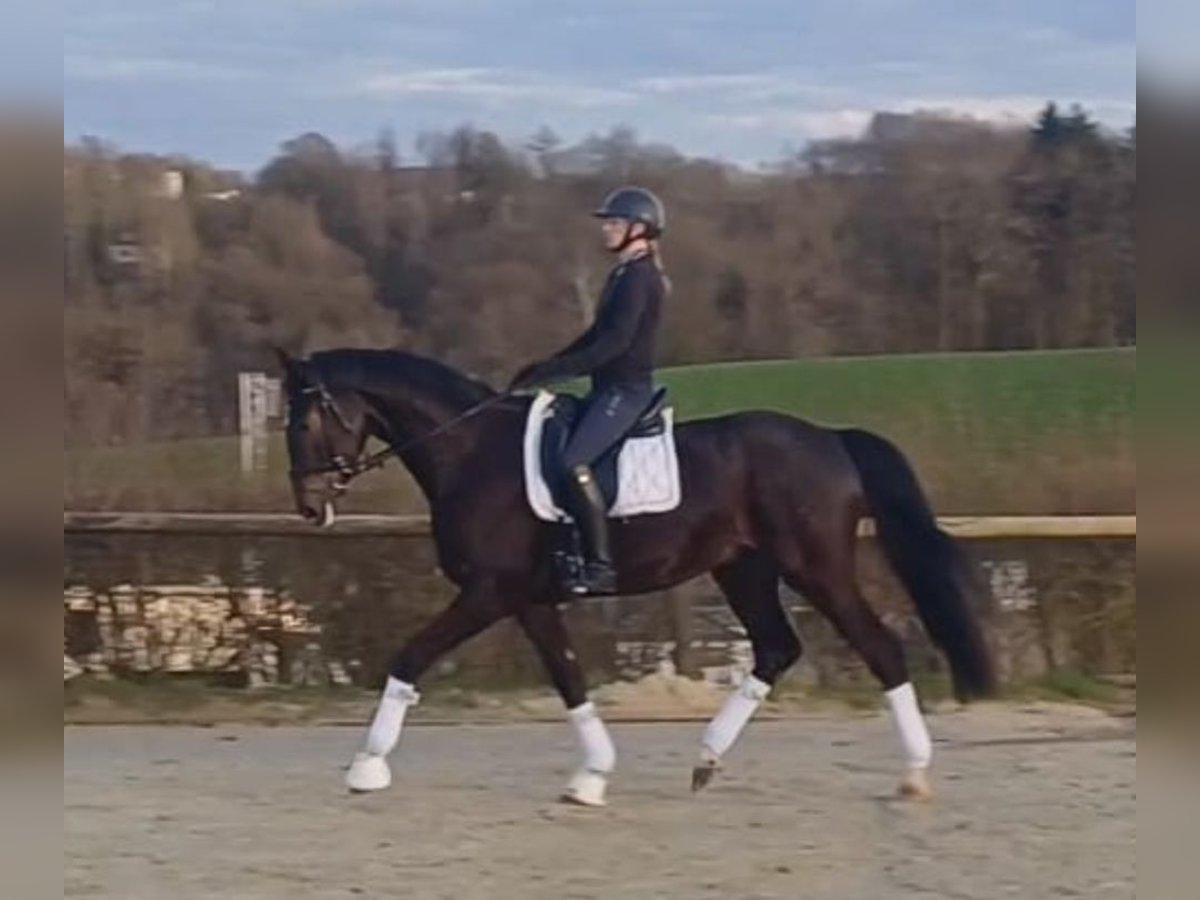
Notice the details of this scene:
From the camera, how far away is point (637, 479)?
666 centimetres

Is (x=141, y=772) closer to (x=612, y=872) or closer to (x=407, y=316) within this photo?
(x=612, y=872)

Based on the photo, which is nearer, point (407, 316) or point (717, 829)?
point (717, 829)

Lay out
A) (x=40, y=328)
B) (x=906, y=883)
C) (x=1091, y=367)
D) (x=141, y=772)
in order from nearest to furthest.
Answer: (x=40, y=328) → (x=906, y=883) → (x=141, y=772) → (x=1091, y=367)

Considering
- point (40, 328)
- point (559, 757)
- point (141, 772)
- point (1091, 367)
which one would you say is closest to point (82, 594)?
point (141, 772)

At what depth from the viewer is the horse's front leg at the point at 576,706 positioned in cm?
680

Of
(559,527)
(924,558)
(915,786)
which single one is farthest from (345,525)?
(915,786)

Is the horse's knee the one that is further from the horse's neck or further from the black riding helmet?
the black riding helmet

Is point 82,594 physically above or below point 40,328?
below

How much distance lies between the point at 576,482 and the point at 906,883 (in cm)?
163

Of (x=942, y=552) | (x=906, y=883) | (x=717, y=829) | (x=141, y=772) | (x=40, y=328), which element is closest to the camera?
(x=40, y=328)

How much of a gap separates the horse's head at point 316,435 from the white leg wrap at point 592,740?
1.06 metres

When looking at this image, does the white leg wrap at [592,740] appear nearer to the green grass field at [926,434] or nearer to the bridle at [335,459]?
the bridle at [335,459]

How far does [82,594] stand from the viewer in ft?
31.5

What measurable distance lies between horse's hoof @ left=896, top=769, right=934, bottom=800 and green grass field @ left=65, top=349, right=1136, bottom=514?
2.66m
